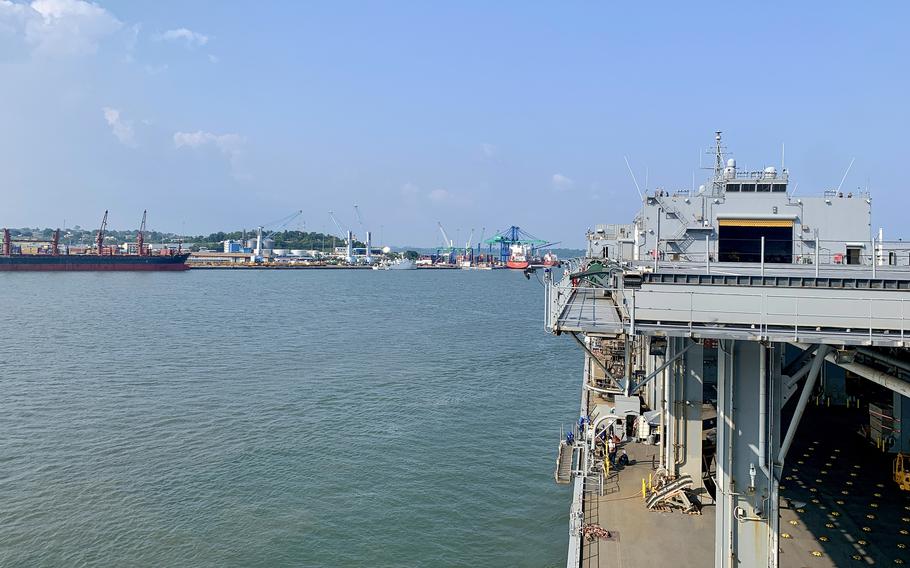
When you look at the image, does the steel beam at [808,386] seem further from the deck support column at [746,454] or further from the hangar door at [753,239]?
the hangar door at [753,239]

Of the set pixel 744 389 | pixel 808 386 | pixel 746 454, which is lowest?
pixel 746 454

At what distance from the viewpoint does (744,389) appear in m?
12.0

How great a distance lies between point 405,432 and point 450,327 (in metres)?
42.3

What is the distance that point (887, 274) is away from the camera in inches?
475

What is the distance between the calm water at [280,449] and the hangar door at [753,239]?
12.6 m

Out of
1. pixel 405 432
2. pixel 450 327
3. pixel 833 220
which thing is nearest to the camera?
pixel 833 220

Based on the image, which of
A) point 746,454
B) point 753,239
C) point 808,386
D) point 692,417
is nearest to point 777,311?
point 808,386

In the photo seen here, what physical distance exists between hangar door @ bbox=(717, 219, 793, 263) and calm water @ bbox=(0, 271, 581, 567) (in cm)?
1258

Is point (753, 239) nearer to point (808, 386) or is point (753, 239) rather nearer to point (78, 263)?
point (808, 386)

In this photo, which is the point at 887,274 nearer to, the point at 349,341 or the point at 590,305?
the point at 590,305

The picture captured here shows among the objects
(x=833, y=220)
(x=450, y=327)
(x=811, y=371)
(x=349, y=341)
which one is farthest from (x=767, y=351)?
(x=450, y=327)

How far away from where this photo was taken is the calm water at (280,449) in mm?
22141

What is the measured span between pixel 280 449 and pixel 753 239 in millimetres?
23822

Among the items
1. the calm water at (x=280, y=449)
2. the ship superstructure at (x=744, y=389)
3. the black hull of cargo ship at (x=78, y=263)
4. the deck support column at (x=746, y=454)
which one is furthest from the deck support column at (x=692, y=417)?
the black hull of cargo ship at (x=78, y=263)
